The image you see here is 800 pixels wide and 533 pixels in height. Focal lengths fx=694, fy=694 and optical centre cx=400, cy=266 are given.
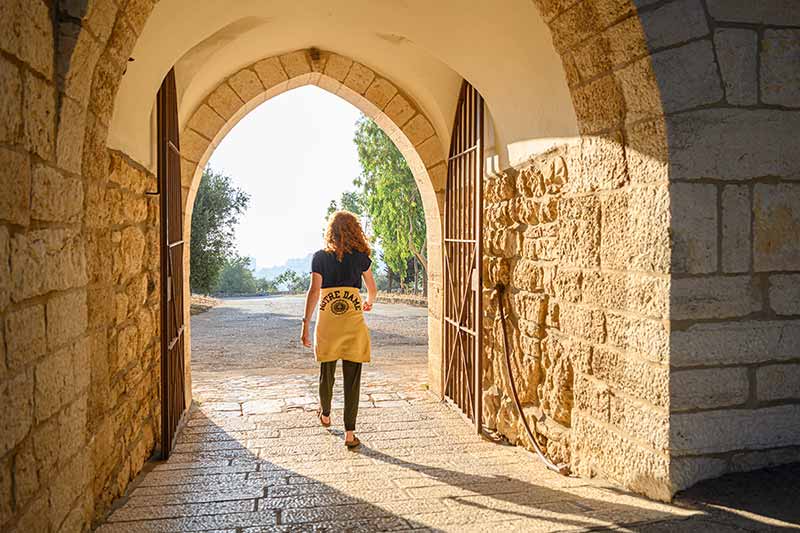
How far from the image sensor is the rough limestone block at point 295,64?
17.7 ft

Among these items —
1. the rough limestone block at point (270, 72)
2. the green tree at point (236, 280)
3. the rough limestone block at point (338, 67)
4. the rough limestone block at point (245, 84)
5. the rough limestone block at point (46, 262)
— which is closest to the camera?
the rough limestone block at point (46, 262)

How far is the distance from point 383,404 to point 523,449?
162 centimetres

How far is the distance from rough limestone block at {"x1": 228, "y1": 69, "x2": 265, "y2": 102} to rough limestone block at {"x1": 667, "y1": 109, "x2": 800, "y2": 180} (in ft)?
11.8

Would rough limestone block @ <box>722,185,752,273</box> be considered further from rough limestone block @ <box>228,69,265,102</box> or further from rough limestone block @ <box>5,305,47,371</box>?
rough limestone block @ <box>228,69,265,102</box>

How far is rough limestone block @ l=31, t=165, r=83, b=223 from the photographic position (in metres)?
1.81

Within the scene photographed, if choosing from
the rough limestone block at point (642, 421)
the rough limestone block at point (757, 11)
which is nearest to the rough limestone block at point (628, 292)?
the rough limestone block at point (642, 421)

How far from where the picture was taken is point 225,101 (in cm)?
521

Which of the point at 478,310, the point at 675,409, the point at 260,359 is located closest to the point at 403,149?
the point at 478,310

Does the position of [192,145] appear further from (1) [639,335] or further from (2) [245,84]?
(1) [639,335]

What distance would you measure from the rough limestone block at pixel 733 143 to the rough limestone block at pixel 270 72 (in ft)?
11.8

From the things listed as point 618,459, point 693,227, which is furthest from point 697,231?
point 618,459

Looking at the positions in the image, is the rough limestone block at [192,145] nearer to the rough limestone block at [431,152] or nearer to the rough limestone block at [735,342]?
the rough limestone block at [431,152]

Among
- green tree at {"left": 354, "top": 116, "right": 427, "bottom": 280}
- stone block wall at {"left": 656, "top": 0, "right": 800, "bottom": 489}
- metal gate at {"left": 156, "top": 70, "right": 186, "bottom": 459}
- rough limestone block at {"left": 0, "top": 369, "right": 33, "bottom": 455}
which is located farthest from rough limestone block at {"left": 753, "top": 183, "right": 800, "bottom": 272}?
green tree at {"left": 354, "top": 116, "right": 427, "bottom": 280}

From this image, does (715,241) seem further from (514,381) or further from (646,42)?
(514,381)
